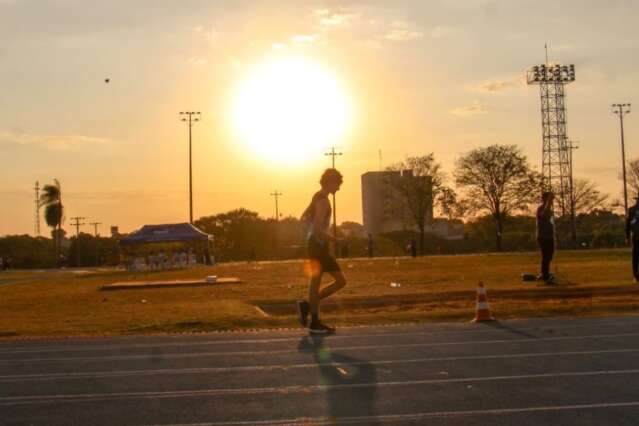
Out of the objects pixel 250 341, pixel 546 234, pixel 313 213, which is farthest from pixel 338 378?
pixel 546 234

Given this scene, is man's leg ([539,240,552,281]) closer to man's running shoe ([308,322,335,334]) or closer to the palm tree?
man's running shoe ([308,322,335,334])

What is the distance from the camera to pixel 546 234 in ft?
64.7

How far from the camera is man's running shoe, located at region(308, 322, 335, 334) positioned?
1154 centimetres

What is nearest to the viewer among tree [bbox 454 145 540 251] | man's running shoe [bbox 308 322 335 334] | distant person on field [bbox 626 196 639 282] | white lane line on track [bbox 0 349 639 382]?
white lane line on track [bbox 0 349 639 382]

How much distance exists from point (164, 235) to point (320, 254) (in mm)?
39801

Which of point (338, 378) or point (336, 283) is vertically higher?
Answer: point (336, 283)

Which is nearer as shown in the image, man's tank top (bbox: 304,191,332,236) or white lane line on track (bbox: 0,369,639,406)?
white lane line on track (bbox: 0,369,639,406)

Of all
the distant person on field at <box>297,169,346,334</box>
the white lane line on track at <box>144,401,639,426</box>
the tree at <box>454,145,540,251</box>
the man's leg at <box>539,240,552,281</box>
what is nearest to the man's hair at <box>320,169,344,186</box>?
the distant person on field at <box>297,169,346,334</box>

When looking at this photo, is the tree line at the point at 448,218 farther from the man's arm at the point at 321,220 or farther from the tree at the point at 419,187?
the man's arm at the point at 321,220

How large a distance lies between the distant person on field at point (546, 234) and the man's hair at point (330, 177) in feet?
30.0

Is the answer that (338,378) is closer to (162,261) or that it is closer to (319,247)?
(319,247)

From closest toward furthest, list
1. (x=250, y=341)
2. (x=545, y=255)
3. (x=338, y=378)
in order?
1. (x=338, y=378)
2. (x=250, y=341)
3. (x=545, y=255)

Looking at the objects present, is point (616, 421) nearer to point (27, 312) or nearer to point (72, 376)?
point (72, 376)

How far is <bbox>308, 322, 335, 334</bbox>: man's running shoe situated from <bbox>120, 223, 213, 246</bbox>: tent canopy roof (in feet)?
129
